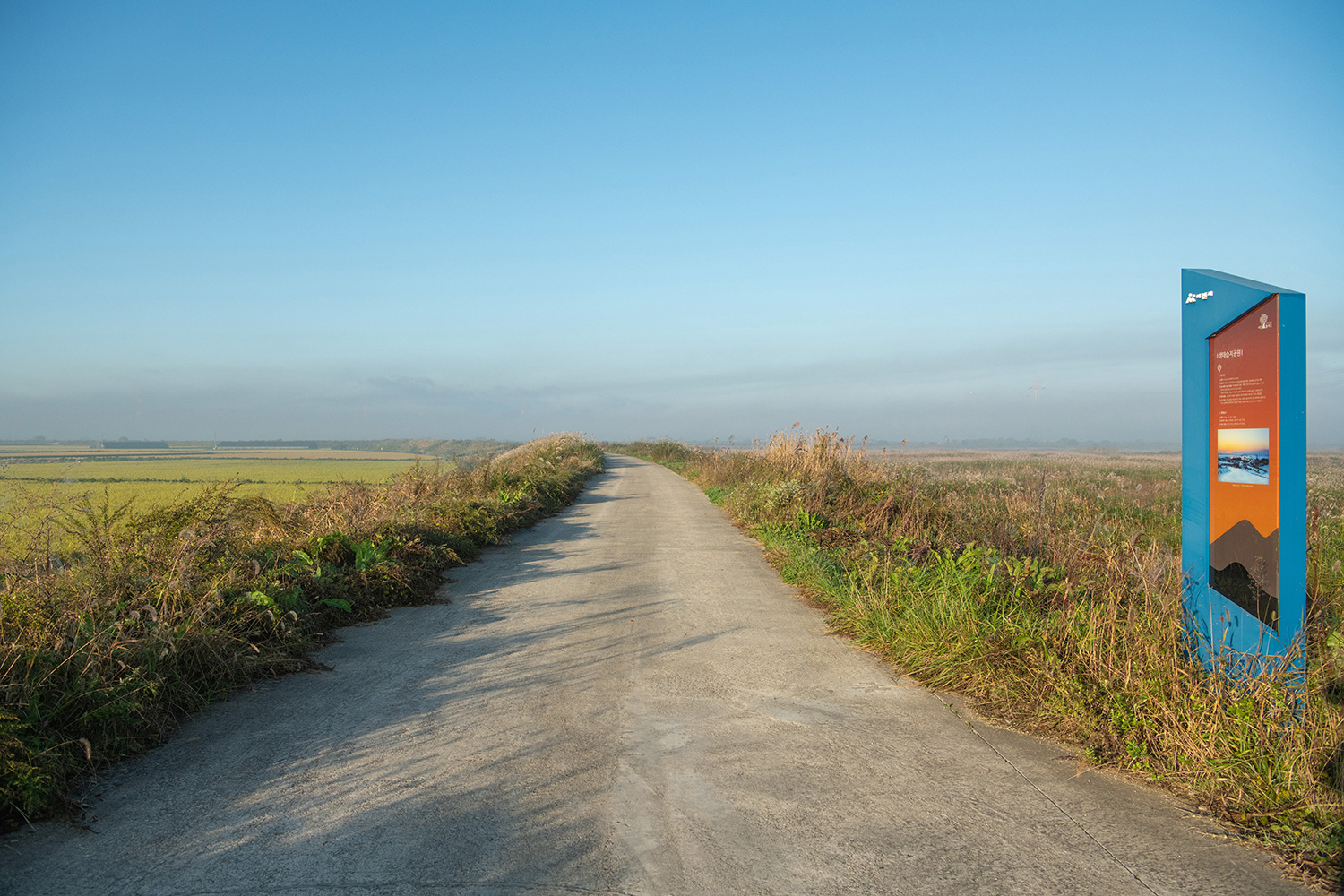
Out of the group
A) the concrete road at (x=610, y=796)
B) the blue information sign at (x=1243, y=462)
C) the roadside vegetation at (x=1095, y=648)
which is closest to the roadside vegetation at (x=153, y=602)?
the concrete road at (x=610, y=796)

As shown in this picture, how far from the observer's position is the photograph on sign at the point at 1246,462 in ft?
11.9

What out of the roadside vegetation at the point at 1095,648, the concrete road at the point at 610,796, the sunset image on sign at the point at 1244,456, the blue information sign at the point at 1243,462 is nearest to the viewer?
the concrete road at the point at 610,796

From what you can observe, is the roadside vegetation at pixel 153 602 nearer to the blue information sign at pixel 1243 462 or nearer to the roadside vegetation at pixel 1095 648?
the roadside vegetation at pixel 1095 648

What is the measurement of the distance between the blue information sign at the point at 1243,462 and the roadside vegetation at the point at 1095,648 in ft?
0.72

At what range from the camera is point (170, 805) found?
3.38 m

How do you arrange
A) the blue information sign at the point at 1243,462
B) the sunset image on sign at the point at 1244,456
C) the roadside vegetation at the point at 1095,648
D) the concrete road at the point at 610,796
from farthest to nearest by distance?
the sunset image on sign at the point at 1244,456, the blue information sign at the point at 1243,462, the roadside vegetation at the point at 1095,648, the concrete road at the point at 610,796

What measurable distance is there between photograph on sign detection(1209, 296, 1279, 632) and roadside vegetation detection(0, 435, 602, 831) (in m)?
5.99

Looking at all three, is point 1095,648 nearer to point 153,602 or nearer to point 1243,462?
point 1243,462

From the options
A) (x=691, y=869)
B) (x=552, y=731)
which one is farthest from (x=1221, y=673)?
(x=552, y=731)

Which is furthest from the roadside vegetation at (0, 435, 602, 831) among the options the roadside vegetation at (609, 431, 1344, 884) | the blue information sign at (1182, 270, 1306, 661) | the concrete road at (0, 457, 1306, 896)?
the blue information sign at (1182, 270, 1306, 661)

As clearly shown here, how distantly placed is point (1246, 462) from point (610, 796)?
376 centimetres

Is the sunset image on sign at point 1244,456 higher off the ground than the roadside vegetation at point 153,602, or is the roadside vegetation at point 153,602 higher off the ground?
the sunset image on sign at point 1244,456

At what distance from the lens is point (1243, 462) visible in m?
3.84

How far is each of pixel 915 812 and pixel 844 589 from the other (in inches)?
161
